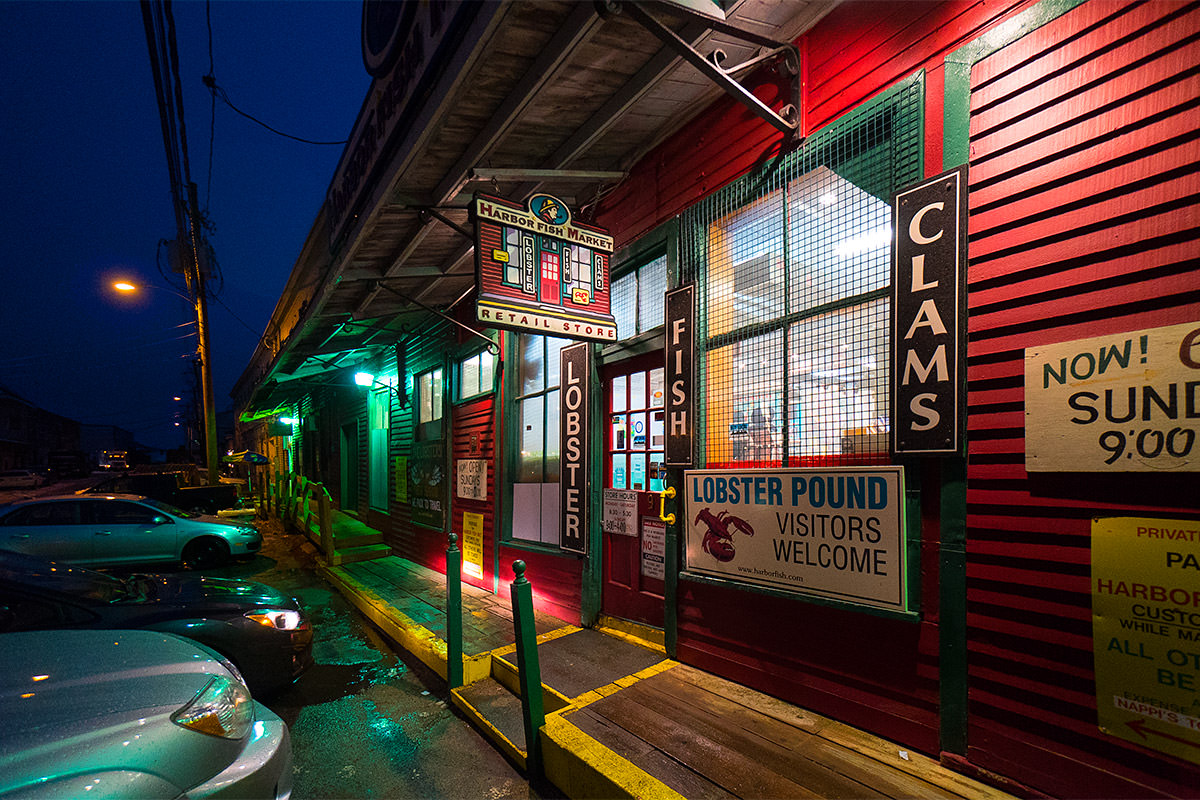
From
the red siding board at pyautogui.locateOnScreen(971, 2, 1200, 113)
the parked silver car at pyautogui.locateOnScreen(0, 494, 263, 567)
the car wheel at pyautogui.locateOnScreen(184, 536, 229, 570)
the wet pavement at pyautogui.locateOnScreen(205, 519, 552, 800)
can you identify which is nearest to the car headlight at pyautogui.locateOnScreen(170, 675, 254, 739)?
the wet pavement at pyautogui.locateOnScreen(205, 519, 552, 800)

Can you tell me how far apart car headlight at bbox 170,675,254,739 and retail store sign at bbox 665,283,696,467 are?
3.17m

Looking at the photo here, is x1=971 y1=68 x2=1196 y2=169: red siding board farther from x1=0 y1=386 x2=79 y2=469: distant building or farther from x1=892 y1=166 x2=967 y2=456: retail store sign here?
x1=0 y1=386 x2=79 y2=469: distant building

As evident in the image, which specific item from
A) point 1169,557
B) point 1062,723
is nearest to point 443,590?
point 1062,723

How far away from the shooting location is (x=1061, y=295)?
2.48 meters

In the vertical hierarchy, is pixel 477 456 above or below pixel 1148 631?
above

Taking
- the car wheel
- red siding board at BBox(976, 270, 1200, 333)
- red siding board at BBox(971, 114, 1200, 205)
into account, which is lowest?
the car wheel

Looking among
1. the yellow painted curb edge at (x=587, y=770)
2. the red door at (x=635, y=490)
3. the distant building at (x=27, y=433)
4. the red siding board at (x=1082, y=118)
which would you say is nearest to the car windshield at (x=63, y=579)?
the yellow painted curb edge at (x=587, y=770)

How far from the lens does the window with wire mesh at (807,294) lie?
10.5 ft

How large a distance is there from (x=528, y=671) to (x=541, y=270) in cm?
313

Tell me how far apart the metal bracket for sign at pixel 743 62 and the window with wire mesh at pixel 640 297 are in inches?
59.8

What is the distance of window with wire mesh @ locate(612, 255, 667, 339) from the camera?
4930 mm

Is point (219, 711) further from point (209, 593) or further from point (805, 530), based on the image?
point (805, 530)

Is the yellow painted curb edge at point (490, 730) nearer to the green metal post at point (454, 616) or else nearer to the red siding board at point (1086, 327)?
the green metal post at point (454, 616)

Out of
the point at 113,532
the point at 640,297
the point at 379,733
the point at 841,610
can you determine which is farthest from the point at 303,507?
the point at 841,610
